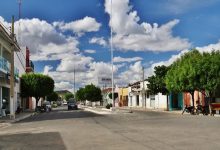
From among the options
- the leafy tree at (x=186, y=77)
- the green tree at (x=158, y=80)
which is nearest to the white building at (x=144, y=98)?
the green tree at (x=158, y=80)

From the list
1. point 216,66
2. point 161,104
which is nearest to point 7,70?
point 216,66

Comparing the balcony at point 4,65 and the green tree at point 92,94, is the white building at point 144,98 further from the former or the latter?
the balcony at point 4,65

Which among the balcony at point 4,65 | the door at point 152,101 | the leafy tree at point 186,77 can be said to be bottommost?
the door at point 152,101

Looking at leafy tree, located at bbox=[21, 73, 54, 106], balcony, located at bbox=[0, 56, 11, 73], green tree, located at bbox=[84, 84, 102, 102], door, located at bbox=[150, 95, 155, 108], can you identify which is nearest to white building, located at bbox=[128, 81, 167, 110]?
door, located at bbox=[150, 95, 155, 108]

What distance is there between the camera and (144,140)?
16969 millimetres

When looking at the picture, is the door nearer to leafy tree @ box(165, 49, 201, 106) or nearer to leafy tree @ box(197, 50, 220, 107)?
leafy tree @ box(165, 49, 201, 106)

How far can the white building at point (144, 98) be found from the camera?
85125mm

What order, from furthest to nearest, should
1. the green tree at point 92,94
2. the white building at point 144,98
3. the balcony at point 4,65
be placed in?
the green tree at point 92,94, the white building at point 144,98, the balcony at point 4,65

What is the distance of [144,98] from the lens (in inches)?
3863

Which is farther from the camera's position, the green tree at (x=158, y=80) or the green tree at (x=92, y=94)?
the green tree at (x=92, y=94)

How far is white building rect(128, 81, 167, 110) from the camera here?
279 ft

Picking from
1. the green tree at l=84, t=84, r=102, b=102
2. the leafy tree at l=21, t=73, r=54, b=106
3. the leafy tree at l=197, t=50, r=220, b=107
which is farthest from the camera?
the green tree at l=84, t=84, r=102, b=102

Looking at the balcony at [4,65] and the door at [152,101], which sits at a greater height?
the balcony at [4,65]

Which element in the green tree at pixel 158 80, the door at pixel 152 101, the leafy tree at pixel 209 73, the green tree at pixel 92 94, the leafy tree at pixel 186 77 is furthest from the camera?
the green tree at pixel 92 94
